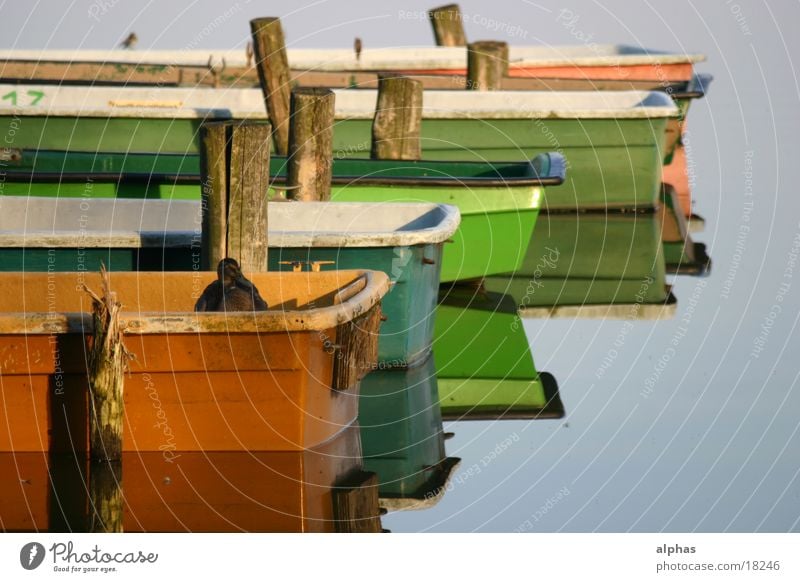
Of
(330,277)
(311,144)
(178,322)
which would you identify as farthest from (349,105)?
(178,322)

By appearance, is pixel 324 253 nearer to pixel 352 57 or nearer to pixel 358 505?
pixel 358 505

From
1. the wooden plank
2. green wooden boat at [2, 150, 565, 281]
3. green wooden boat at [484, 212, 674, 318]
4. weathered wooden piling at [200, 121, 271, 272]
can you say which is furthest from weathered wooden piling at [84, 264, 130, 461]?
green wooden boat at [484, 212, 674, 318]

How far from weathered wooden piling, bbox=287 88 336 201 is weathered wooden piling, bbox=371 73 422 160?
9.26 feet

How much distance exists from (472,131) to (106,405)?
35.1 feet

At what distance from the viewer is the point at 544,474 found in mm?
11406

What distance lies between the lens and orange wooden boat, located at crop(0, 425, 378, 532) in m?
9.88

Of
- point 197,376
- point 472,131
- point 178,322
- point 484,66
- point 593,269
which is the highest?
point 178,322

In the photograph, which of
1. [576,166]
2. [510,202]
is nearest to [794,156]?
[576,166]

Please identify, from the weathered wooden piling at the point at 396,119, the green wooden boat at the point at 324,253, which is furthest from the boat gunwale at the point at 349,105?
the green wooden boat at the point at 324,253

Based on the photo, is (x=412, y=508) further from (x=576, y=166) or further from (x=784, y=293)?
(x=576, y=166)

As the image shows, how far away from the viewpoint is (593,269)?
18453 millimetres

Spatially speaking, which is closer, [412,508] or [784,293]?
[412,508]

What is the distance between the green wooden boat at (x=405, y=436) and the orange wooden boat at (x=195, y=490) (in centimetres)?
26

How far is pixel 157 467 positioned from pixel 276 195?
524cm
